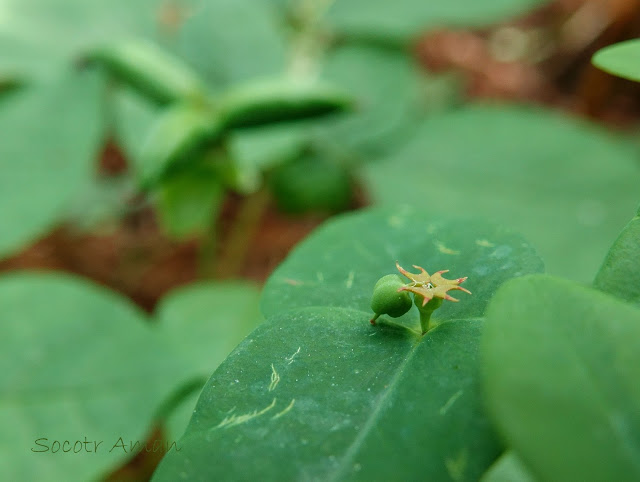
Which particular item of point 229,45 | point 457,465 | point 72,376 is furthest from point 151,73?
point 457,465

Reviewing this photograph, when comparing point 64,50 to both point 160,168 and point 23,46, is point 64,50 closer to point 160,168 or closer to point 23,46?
point 23,46

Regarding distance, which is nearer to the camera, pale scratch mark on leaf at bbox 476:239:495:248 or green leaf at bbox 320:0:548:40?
pale scratch mark on leaf at bbox 476:239:495:248

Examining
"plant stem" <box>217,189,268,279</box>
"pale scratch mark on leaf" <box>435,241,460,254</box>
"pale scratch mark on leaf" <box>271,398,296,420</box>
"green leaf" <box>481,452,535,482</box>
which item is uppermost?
"pale scratch mark on leaf" <box>435,241,460,254</box>

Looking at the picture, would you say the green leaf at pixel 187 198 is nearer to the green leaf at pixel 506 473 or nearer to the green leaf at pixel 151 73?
the green leaf at pixel 151 73

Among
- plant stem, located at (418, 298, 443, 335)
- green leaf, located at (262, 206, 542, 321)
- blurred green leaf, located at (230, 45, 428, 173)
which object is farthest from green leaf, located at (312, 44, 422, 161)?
plant stem, located at (418, 298, 443, 335)

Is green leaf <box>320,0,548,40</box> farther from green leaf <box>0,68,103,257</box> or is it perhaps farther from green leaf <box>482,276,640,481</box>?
green leaf <box>482,276,640,481</box>

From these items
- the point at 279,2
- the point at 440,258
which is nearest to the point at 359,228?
the point at 440,258

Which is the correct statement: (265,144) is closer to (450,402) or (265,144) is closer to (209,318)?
(209,318)
